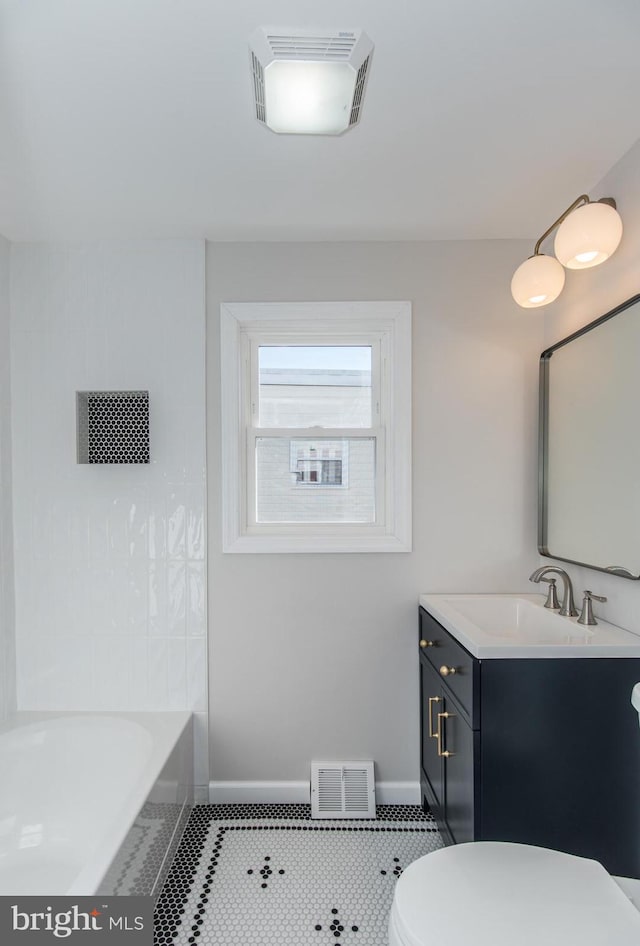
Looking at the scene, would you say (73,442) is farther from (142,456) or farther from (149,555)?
(149,555)

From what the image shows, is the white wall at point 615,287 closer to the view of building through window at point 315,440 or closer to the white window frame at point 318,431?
the white window frame at point 318,431

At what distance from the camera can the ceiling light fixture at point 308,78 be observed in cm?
124

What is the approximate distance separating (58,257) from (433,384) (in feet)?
5.48

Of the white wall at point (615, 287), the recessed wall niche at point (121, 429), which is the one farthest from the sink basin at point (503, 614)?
the recessed wall niche at point (121, 429)

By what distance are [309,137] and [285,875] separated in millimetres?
2398

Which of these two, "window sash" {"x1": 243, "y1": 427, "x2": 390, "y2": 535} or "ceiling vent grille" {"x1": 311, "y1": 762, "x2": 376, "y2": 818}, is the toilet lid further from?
"window sash" {"x1": 243, "y1": 427, "x2": 390, "y2": 535}

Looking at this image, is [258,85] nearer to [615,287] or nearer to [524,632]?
[615,287]

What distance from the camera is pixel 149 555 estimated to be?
2285 mm

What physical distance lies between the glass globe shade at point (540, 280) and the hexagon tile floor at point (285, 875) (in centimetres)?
202

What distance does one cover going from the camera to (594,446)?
186 centimetres

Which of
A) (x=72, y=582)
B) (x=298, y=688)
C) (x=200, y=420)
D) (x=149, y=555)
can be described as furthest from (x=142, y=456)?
(x=298, y=688)

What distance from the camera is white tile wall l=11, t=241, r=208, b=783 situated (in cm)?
228

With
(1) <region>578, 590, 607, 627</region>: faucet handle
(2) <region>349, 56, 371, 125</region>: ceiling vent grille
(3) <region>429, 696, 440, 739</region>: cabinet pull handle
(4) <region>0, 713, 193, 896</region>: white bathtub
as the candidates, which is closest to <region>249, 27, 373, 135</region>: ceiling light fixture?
(2) <region>349, 56, 371, 125</region>: ceiling vent grille

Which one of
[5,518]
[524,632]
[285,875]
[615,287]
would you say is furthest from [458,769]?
[5,518]
